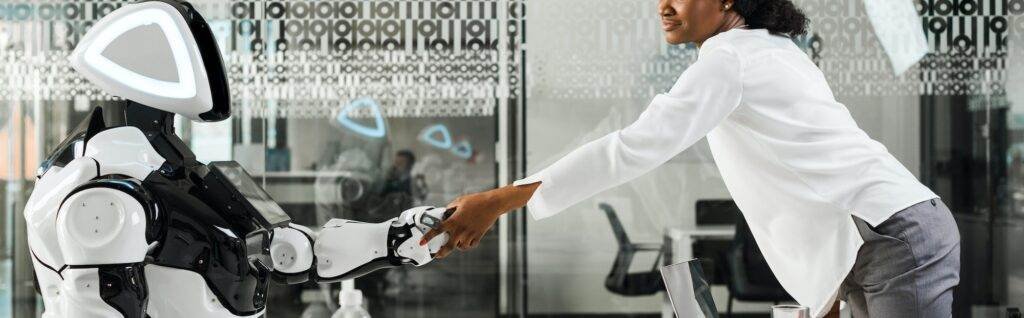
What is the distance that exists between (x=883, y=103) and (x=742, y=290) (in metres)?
0.83

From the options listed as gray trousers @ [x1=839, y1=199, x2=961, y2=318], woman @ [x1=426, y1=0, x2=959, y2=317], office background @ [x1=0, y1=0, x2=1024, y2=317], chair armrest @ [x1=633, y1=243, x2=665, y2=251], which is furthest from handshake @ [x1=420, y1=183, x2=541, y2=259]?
chair armrest @ [x1=633, y1=243, x2=665, y2=251]

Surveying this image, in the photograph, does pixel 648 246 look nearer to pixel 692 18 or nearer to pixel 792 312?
pixel 692 18

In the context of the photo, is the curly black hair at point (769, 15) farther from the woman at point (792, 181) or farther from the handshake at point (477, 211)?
the handshake at point (477, 211)

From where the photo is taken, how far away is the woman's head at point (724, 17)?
5.59 ft

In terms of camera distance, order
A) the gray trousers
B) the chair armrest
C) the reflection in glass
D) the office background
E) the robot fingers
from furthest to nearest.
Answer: the chair armrest
the office background
the robot fingers
the gray trousers
the reflection in glass

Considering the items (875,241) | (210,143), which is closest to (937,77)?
(875,241)

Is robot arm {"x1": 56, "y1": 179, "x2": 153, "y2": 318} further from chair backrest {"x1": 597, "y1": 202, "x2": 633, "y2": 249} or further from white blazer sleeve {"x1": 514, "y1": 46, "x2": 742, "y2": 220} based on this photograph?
chair backrest {"x1": 597, "y1": 202, "x2": 633, "y2": 249}

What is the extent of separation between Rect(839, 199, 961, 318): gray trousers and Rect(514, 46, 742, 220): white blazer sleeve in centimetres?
28

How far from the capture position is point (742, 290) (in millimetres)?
3666

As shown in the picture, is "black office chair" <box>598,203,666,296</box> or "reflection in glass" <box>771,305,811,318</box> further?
"black office chair" <box>598,203,666,296</box>

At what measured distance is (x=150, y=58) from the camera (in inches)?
59.3

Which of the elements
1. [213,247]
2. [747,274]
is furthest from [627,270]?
[213,247]

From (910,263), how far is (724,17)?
519 mm

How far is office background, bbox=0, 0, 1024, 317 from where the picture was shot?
3508 millimetres
